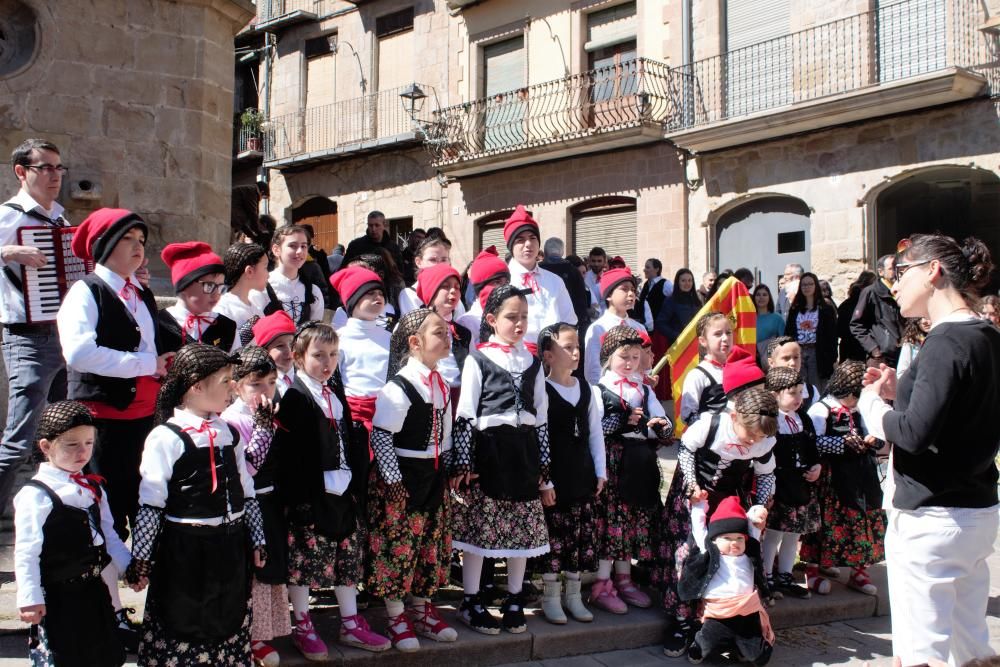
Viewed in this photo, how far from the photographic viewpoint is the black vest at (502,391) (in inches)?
187

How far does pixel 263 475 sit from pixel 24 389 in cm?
126

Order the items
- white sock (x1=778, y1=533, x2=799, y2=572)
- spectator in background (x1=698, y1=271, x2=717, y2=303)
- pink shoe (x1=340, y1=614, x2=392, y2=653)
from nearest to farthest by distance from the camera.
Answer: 1. pink shoe (x1=340, y1=614, x2=392, y2=653)
2. white sock (x1=778, y1=533, x2=799, y2=572)
3. spectator in background (x1=698, y1=271, x2=717, y2=303)

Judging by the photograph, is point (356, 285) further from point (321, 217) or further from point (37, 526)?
point (321, 217)

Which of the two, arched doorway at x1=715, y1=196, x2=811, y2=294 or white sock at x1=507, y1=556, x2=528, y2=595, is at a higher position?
arched doorway at x1=715, y1=196, x2=811, y2=294

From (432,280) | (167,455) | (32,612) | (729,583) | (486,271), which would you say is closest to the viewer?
(32,612)

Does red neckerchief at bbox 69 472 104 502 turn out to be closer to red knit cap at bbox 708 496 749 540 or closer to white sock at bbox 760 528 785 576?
red knit cap at bbox 708 496 749 540

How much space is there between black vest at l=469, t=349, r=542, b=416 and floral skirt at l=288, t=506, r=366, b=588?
943 millimetres

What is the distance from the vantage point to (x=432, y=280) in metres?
5.47

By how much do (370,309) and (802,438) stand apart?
2510 mm

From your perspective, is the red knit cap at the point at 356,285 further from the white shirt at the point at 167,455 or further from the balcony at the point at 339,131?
the balcony at the point at 339,131

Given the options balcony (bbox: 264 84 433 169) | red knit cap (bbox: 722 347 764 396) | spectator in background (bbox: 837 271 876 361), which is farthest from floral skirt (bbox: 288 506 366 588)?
balcony (bbox: 264 84 433 169)

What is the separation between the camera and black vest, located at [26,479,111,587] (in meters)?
3.41

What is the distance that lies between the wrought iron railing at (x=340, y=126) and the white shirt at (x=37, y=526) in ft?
58.4

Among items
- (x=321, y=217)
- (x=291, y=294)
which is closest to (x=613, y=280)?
(x=291, y=294)
